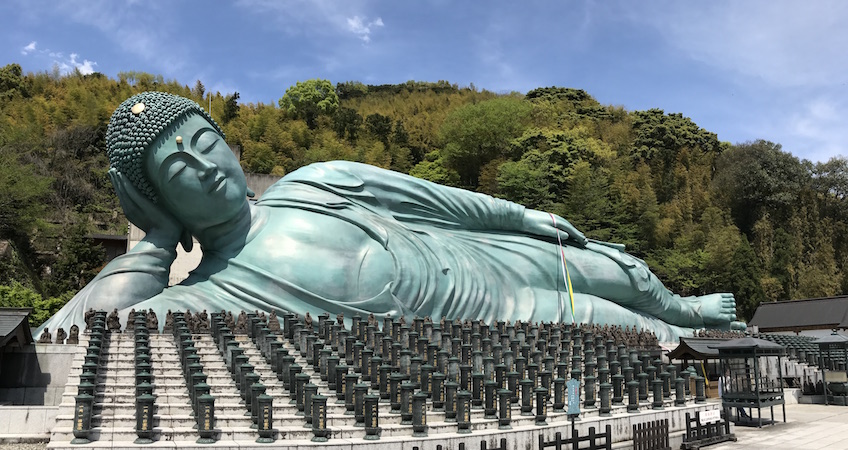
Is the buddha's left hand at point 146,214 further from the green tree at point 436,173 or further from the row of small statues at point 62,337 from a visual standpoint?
the green tree at point 436,173

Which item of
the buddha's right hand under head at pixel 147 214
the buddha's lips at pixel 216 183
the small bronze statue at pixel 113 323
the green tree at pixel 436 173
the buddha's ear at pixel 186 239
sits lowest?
the small bronze statue at pixel 113 323

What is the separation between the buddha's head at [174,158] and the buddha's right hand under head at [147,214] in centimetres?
10

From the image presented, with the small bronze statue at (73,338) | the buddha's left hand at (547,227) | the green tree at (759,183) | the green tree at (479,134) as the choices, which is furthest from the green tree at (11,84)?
the green tree at (759,183)

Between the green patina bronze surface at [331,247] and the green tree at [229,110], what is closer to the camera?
the green patina bronze surface at [331,247]

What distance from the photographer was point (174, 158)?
1355 cm

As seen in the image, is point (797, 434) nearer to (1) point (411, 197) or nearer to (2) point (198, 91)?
(1) point (411, 197)

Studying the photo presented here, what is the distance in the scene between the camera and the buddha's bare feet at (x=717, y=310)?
65.6 feet

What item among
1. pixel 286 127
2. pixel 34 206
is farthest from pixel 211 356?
pixel 286 127

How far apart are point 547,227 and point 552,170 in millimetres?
22425

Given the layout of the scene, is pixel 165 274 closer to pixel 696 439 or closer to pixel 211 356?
pixel 211 356

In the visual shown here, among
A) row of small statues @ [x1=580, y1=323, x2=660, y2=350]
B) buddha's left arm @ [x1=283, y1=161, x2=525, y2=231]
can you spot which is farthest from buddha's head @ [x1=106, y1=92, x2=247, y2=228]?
row of small statues @ [x1=580, y1=323, x2=660, y2=350]

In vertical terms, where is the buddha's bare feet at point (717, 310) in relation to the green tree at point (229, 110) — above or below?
below

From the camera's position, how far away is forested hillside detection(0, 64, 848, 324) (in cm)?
3556

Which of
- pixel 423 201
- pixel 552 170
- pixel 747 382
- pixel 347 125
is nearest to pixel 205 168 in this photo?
pixel 423 201
